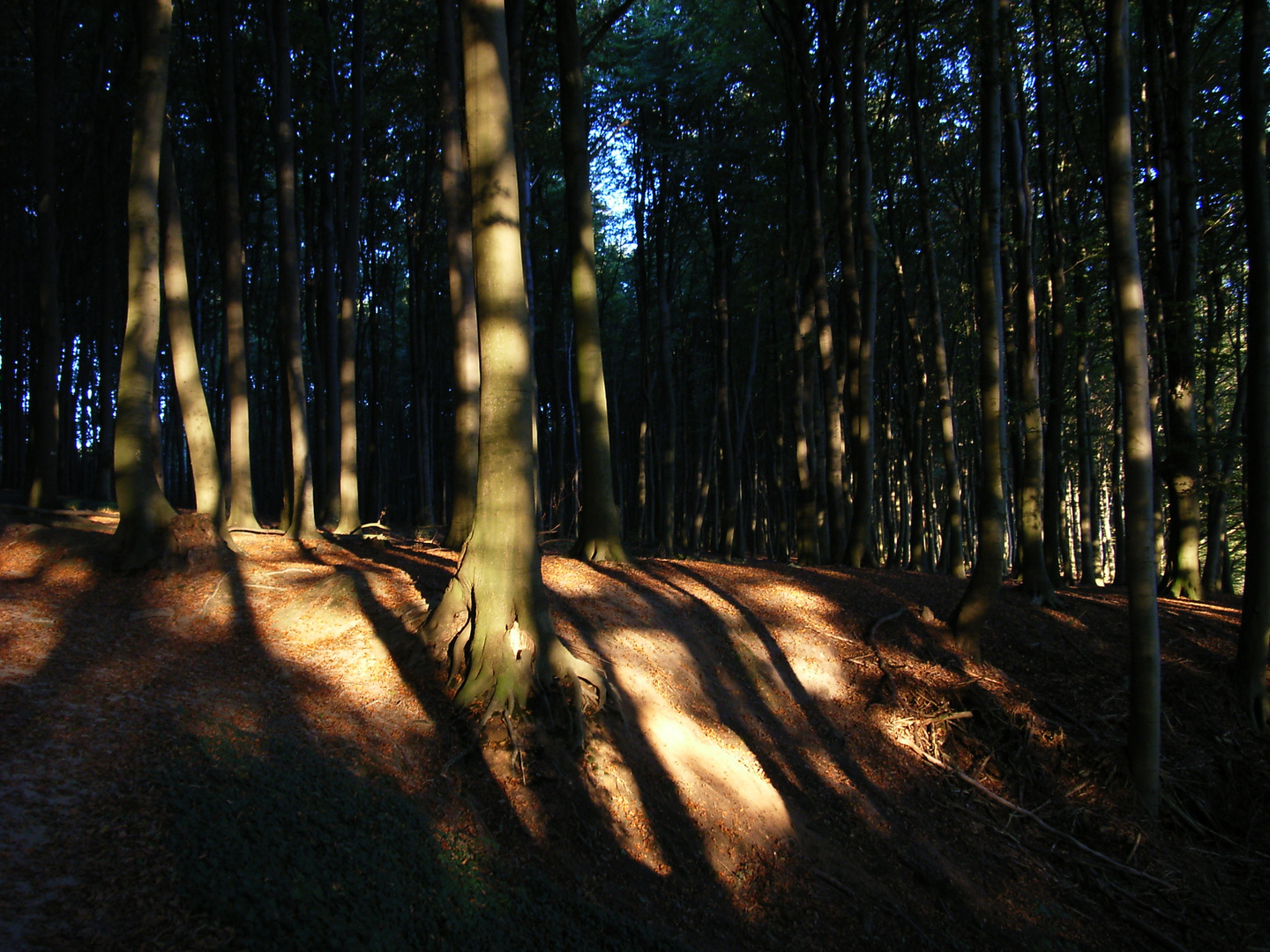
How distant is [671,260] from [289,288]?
1154 cm

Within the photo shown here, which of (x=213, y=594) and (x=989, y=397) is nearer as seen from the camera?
(x=213, y=594)

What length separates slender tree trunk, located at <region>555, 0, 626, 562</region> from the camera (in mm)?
9875

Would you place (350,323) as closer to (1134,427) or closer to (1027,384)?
(1027,384)

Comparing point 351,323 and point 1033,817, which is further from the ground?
point 351,323

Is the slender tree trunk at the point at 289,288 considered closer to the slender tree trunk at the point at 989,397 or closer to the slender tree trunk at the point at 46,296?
the slender tree trunk at the point at 46,296

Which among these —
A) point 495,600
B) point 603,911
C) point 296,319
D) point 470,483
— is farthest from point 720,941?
point 296,319

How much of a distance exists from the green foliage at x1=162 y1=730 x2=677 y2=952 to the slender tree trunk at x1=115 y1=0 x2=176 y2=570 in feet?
14.4

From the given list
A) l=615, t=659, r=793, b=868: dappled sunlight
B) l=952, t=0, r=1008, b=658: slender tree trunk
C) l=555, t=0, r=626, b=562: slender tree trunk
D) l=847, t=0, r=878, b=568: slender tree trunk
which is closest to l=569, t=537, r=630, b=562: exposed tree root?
l=555, t=0, r=626, b=562: slender tree trunk

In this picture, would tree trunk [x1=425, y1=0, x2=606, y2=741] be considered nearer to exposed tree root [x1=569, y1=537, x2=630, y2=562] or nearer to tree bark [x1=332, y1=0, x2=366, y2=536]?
exposed tree root [x1=569, y1=537, x2=630, y2=562]

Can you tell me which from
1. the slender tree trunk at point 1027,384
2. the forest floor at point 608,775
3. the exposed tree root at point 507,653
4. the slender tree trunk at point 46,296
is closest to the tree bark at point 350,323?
the forest floor at point 608,775

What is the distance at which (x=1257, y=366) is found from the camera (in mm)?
7883

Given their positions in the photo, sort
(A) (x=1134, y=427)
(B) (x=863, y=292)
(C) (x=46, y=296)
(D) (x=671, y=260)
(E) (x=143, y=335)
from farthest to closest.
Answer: (D) (x=671, y=260)
(C) (x=46, y=296)
(B) (x=863, y=292)
(E) (x=143, y=335)
(A) (x=1134, y=427)

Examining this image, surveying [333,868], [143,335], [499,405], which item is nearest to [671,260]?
[143,335]

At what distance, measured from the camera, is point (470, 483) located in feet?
32.4
